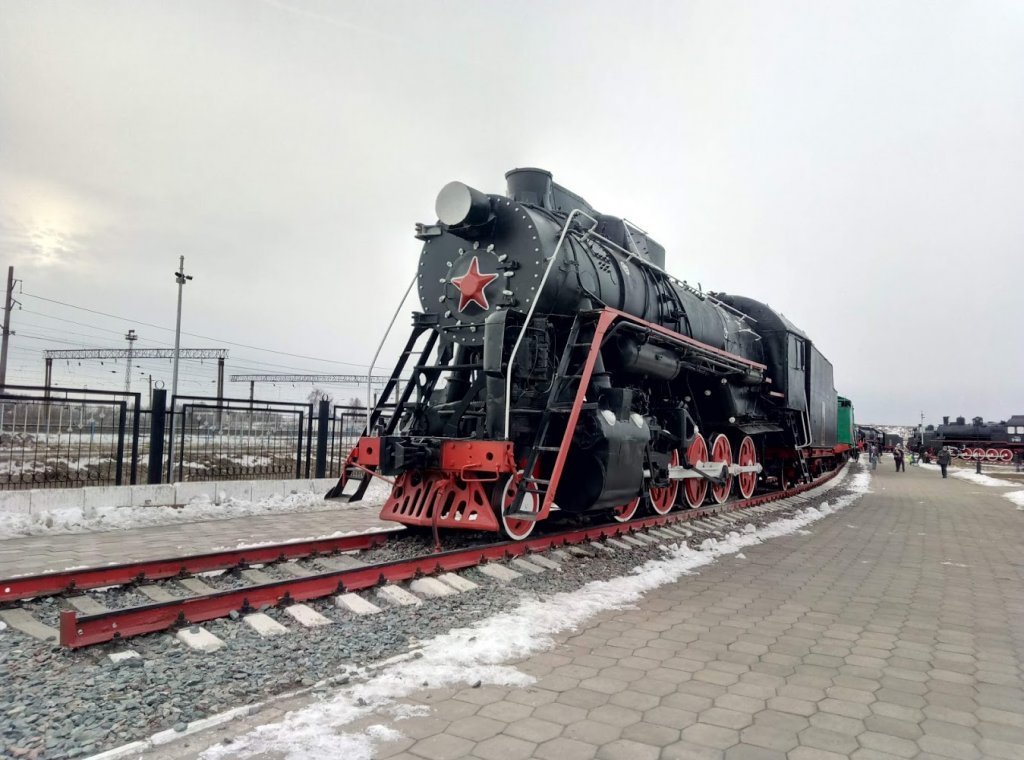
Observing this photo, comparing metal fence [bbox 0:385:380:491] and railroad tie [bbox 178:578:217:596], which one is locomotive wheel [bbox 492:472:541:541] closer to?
railroad tie [bbox 178:578:217:596]

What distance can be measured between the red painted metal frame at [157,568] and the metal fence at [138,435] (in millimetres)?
4896

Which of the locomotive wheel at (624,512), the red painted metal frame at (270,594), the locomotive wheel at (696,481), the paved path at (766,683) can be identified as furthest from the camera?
the locomotive wheel at (696,481)

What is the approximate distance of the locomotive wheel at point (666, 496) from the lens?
30.3 ft

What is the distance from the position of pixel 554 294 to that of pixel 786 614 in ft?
12.1

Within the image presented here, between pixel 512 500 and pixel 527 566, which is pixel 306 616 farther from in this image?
pixel 512 500

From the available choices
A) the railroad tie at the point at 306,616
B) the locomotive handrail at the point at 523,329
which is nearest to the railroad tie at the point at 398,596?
the railroad tie at the point at 306,616

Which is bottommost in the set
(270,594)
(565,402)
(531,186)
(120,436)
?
(270,594)

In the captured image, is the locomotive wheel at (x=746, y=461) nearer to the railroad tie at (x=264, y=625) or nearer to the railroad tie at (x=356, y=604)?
the railroad tie at (x=356, y=604)

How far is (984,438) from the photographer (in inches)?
1881

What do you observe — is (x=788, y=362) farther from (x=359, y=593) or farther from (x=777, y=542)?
(x=359, y=593)

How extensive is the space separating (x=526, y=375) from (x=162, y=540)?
15.4 feet

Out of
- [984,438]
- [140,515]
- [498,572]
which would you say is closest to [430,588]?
[498,572]

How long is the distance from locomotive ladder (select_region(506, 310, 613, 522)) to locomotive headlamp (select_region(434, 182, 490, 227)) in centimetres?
151

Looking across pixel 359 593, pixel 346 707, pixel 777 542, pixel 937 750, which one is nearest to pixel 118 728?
pixel 346 707
